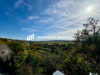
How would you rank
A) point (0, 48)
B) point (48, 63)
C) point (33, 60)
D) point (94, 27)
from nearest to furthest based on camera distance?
point (0, 48) → point (33, 60) → point (48, 63) → point (94, 27)

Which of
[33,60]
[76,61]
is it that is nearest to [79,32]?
[76,61]

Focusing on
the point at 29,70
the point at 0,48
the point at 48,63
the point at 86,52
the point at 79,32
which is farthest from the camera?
the point at 79,32

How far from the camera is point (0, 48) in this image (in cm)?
801

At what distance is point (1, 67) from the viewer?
8.89 meters

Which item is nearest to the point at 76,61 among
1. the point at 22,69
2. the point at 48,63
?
the point at 48,63

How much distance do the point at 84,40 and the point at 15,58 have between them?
17.5 m

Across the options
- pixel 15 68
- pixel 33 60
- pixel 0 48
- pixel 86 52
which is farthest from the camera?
pixel 86 52

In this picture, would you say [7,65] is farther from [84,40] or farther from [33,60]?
[84,40]

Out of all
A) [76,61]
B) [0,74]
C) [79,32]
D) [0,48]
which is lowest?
[0,74]

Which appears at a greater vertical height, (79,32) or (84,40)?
(79,32)

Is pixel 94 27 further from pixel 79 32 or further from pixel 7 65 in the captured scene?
pixel 7 65

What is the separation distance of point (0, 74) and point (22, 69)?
2454 millimetres

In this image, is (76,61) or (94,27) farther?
(94,27)

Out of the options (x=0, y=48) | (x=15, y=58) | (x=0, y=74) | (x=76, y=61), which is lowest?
(x=0, y=74)
